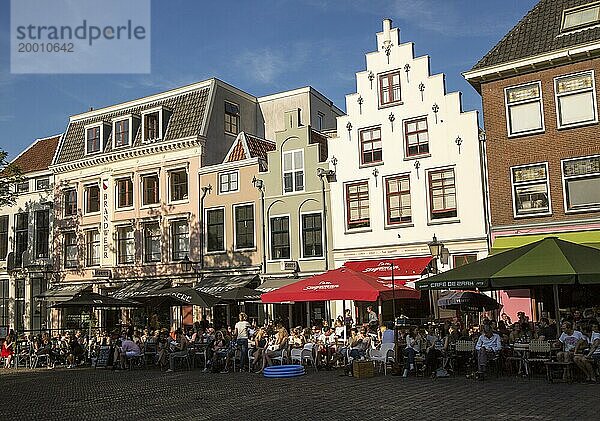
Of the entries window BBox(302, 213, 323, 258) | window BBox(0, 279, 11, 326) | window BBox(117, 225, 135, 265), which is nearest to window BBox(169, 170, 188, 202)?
window BBox(117, 225, 135, 265)

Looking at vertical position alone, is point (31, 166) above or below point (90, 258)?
above

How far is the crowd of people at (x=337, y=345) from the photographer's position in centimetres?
1595

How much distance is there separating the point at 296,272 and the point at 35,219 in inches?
727

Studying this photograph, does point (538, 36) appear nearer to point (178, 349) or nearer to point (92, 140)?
point (178, 349)

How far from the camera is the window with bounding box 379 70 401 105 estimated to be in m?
26.4

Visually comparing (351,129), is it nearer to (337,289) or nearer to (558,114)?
(558,114)

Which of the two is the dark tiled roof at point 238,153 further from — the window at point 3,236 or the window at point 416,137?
the window at point 3,236

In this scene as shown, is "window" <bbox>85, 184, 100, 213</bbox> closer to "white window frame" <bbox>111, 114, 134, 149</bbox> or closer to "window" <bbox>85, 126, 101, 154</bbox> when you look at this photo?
"window" <bbox>85, 126, 101, 154</bbox>

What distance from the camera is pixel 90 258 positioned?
35.6 metres

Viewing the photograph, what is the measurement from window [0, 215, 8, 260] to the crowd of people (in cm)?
1433

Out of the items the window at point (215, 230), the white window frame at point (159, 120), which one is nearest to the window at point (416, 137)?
the window at point (215, 230)

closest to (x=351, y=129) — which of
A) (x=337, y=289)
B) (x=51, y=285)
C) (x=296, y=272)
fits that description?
(x=296, y=272)

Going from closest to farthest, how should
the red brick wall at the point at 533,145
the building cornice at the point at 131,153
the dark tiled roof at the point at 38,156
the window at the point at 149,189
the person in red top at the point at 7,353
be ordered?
the red brick wall at the point at 533,145, the person in red top at the point at 7,353, the building cornice at the point at 131,153, the window at the point at 149,189, the dark tiled roof at the point at 38,156

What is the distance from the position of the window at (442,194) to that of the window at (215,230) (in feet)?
33.6
